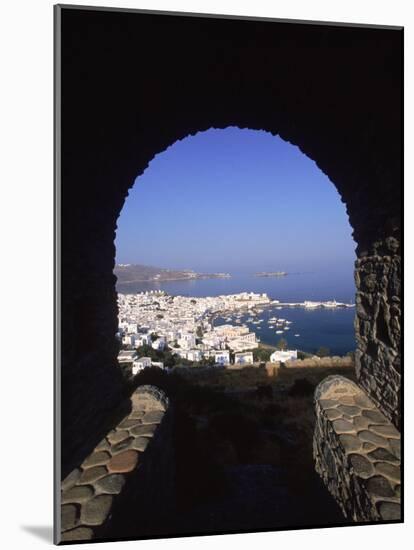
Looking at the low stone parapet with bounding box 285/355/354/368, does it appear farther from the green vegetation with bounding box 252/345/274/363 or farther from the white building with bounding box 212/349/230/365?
the white building with bounding box 212/349/230/365

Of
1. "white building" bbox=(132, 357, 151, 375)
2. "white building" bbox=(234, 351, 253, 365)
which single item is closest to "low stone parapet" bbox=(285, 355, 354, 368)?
"white building" bbox=(234, 351, 253, 365)

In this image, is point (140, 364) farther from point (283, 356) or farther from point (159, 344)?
point (283, 356)

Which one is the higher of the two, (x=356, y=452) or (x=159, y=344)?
(x=159, y=344)

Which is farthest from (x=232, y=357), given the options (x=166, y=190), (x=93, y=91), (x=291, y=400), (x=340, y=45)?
(x=340, y=45)

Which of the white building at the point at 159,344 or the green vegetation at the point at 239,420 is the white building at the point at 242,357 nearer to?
the green vegetation at the point at 239,420

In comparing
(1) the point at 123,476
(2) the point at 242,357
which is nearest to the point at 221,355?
(2) the point at 242,357

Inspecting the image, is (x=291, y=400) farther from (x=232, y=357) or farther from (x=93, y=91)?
(x=93, y=91)

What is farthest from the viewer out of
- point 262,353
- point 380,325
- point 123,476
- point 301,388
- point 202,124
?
point 202,124
